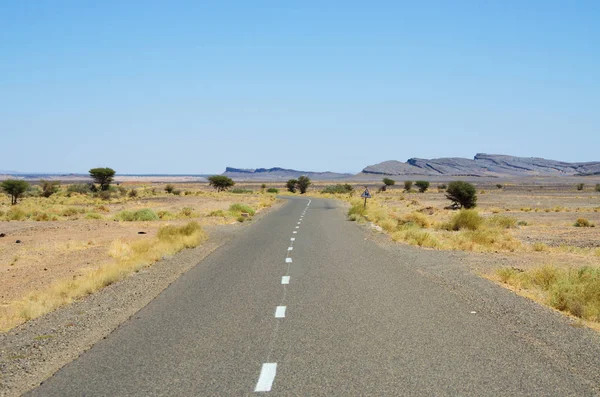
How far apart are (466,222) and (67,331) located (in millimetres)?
24368

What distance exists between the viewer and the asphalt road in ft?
18.5

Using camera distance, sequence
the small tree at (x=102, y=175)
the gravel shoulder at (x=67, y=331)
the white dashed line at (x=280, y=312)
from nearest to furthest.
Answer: the gravel shoulder at (x=67, y=331) → the white dashed line at (x=280, y=312) → the small tree at (x=102, y=175)

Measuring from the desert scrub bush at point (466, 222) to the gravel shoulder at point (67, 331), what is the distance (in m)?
19.0

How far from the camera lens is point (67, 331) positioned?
8.24 m

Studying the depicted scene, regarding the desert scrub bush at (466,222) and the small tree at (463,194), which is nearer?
the desert scrub bush at (466,222)

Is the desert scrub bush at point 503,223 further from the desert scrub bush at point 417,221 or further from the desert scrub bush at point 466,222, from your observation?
the desert scrub bush at point 417,221

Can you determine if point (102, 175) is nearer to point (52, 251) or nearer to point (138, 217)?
point (138, 217)

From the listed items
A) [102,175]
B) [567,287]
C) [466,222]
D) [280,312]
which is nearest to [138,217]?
[466,222]

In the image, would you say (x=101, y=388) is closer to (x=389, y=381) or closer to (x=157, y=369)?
(x=157, y=369)

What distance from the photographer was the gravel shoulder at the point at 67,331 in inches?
250

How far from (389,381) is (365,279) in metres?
6.61

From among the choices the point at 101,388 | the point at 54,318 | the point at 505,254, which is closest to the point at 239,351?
the point at 101,388

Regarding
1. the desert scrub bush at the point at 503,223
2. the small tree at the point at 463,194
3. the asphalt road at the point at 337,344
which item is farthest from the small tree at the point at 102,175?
the asphalt road at the point at 337,344

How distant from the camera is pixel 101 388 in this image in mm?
5648
